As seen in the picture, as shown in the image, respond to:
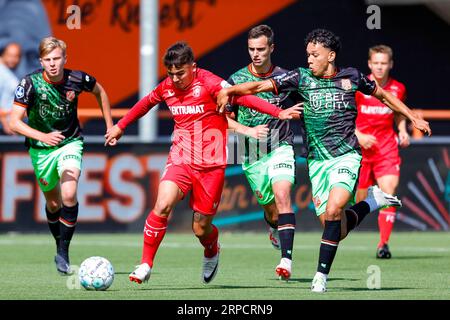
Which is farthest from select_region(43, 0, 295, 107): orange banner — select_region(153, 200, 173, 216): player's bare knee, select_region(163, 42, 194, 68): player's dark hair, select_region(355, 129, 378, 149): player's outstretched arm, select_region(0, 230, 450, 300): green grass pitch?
select_region(153, 200, 173, 216): player's bare knee

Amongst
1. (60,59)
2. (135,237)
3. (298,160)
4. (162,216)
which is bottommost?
(135,237)

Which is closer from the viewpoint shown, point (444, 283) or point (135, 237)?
point (444, 283)

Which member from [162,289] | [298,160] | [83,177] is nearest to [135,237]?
[83,177]

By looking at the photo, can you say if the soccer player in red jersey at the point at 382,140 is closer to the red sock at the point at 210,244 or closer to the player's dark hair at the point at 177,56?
the red sock at the point at 210,244

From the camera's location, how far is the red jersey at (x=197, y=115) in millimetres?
10000

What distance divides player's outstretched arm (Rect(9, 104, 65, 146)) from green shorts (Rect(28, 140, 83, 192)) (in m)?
0.29

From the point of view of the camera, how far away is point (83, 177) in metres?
16.8

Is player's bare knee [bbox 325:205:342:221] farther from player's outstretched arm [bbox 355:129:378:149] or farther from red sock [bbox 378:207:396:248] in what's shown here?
red sock [bbox 378:207:396:248]

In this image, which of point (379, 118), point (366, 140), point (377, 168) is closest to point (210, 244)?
point (366, 140)

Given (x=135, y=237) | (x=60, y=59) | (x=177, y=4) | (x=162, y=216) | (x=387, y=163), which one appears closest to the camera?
(x=162, y=216)

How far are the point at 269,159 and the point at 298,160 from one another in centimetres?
588

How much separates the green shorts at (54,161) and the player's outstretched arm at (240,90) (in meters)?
2.06

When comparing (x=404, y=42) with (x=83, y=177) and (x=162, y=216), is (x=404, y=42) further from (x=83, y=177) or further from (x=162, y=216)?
(x=162, y=216)

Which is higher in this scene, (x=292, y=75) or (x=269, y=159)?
(x=292, y=75)
